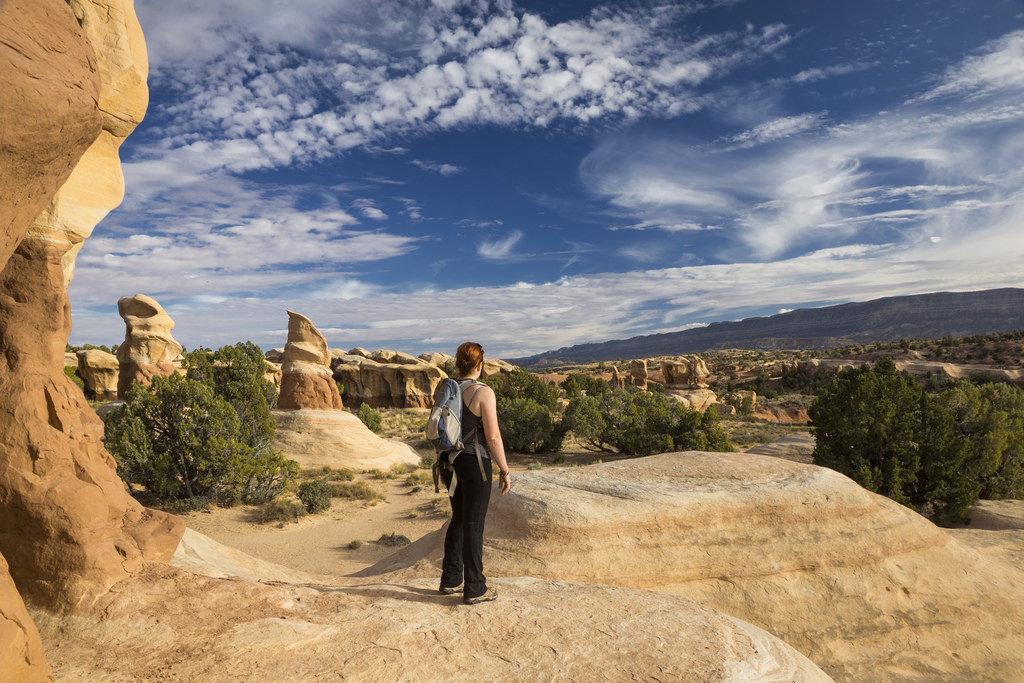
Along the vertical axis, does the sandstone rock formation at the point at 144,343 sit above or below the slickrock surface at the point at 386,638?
above

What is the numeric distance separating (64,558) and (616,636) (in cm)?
470

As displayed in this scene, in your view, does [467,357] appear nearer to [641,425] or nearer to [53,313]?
[53,313]

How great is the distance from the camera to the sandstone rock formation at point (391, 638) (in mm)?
3871

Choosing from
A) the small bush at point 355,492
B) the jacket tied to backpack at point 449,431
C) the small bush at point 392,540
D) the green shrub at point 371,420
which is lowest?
the small bush at point 392,540

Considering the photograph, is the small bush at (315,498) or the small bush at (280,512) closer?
the small bush at (280,512)

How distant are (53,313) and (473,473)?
14.1ft

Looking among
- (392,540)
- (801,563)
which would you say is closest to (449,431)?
(801,563)

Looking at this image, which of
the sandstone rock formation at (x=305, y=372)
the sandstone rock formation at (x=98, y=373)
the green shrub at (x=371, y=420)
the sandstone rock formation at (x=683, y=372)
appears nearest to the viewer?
the sandstone rock formation at (x=305, y=372)

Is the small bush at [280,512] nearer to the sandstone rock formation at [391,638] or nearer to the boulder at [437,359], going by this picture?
the sandstone rock formation at [391,638]

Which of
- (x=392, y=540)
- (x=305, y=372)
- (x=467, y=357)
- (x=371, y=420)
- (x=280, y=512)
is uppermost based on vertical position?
(x=467, y=357)

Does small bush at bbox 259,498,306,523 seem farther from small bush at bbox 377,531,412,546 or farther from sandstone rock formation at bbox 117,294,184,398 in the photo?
sandstone rock formation at bbox 117,294,184,398

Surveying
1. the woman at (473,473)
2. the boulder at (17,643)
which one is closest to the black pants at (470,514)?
the woman at (473,473)

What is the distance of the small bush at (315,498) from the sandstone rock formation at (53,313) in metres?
11.6

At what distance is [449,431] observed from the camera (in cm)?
468
